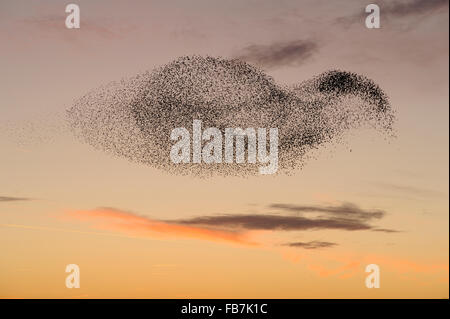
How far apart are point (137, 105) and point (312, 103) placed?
897 cm

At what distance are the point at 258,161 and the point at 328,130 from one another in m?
3.90

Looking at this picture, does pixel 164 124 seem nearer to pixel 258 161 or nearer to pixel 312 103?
pixel 258 161

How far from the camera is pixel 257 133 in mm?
33594
